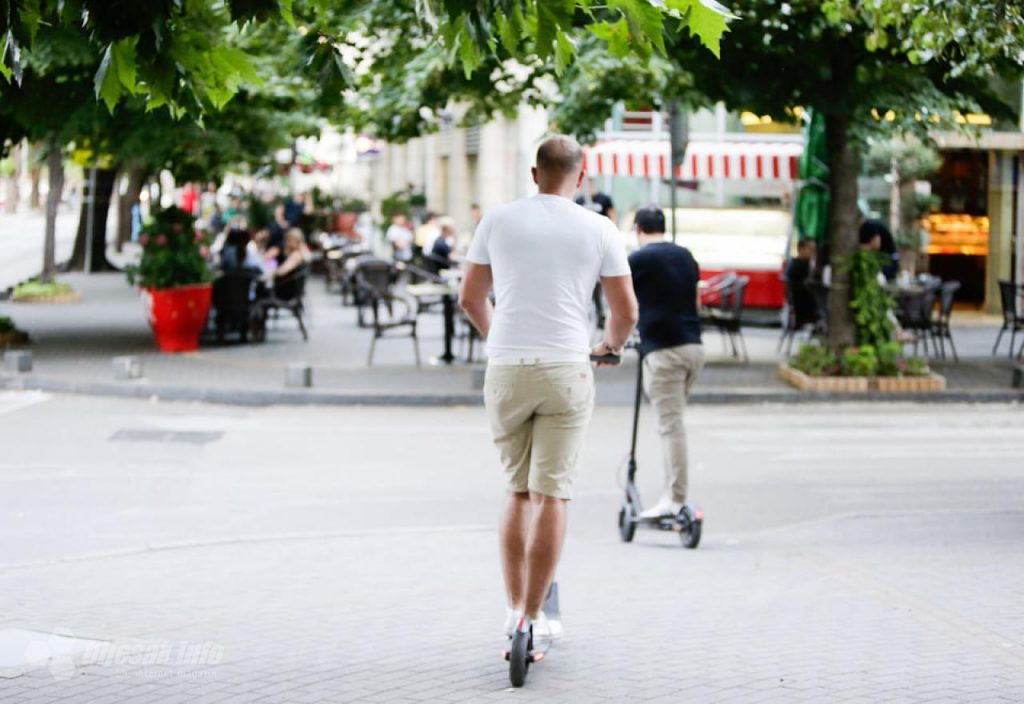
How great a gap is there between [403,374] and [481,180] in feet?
79.6

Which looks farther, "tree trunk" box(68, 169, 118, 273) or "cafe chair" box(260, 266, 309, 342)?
"tree trunk" box(68, 169, 118, 273)

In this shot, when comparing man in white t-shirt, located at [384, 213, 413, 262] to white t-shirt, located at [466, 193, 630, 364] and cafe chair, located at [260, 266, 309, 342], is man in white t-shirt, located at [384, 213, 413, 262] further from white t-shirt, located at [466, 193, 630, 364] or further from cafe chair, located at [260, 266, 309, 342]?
white t-shirt, located at [466, 193, 630, 364]

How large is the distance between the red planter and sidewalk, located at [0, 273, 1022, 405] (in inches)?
9.3

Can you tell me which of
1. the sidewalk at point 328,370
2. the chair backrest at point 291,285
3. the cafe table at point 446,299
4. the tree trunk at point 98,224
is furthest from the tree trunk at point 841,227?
the tree trunk at point 98,224

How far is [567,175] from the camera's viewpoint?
6023 mm

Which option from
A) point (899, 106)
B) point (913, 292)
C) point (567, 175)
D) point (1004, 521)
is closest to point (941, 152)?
point (913, 292)

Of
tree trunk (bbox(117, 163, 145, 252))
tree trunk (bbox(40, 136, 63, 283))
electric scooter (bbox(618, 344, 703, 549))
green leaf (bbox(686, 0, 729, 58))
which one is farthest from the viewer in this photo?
tree trunk (bbox(117, 163, 145, 252))

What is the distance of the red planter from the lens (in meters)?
20.0

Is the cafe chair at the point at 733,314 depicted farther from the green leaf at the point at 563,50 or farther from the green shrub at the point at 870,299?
the green leaf at the point at 563,50

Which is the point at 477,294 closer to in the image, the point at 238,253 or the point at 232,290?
the point at 232,290

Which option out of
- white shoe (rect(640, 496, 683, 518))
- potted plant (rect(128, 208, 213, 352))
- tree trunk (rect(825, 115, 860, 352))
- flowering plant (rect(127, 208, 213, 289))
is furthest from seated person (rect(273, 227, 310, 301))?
white shoe (rect(640, 496, 683, 518))

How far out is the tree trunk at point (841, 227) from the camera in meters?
17.8

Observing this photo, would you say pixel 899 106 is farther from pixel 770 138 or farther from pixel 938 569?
pixel 770 138

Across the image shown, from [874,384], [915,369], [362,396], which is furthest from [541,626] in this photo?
[915,369]
